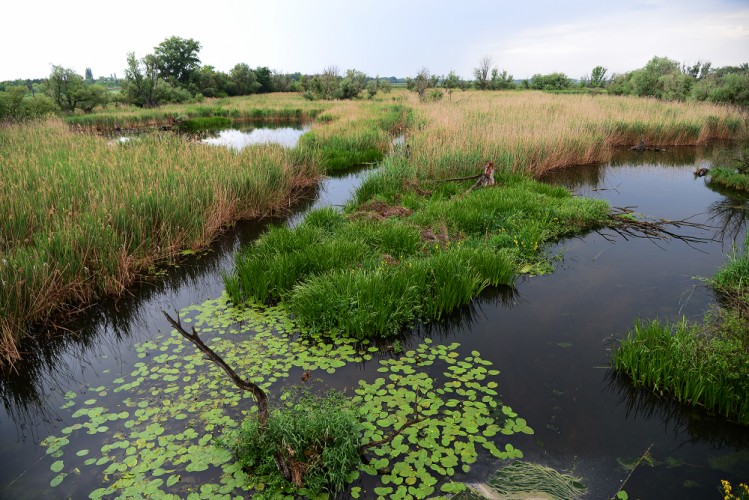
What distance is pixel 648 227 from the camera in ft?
30.8

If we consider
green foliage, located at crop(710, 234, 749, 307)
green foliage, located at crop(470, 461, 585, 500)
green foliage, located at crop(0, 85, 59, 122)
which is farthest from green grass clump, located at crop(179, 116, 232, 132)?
green foliage, located at crop(470, 461, 585, 500)

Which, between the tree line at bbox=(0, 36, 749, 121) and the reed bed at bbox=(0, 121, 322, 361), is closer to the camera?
the reed bed at bbox=(0, 121, 322, 361)

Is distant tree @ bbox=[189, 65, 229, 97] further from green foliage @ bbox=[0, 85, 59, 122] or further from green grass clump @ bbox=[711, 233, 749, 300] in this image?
green grass clump @ bbox=[711, 233, 749, 300]

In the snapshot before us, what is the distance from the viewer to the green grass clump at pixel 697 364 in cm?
416

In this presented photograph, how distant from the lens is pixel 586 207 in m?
9.73

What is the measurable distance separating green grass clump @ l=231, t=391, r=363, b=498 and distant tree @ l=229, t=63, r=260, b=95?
6075 centimetres

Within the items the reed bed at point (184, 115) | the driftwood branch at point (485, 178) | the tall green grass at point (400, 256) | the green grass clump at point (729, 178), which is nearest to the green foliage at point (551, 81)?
the reed bed at point (184, 115)

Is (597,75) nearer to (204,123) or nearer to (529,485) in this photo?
(204,123)

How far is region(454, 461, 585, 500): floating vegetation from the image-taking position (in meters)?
3.32

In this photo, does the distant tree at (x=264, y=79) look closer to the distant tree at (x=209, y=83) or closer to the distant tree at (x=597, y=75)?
the distant tree at (x=209, y=83)

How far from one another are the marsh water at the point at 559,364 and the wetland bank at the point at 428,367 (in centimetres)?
2

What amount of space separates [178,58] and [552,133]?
58484 mm

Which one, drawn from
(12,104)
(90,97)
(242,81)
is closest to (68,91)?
(90,97)

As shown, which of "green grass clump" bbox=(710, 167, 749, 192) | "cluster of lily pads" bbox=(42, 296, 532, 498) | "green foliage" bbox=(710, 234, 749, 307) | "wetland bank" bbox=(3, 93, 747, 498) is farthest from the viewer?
"green grass clump" bbox=(710, 167, 749, 192)
